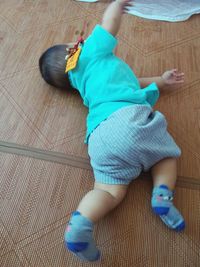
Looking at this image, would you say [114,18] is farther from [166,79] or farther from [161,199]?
[161,199]

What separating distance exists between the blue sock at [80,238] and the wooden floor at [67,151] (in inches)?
2.5

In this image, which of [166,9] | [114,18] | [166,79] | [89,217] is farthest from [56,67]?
[166,9]

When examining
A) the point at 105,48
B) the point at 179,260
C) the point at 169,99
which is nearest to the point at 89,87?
Result: the point at 105,48

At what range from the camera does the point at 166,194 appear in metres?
0.78

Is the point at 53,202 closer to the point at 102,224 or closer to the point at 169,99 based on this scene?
the point at 102,224

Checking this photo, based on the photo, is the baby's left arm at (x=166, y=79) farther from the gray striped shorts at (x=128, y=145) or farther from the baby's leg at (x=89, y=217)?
the baby's leg at (x=89, y=217)

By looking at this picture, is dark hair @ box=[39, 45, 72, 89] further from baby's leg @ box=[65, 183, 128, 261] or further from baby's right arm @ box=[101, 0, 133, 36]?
baby's leg @ box=[65, 183, 128, 261]

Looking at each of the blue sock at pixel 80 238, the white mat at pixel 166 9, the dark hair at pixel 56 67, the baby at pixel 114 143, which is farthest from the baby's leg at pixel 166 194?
the white mat at pixel 166 9

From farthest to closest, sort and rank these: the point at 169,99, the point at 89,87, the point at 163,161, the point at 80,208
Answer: the point at 169,99
the point at 89,87
the point at 163,161
the point at 80,208

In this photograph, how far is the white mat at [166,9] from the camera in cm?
140

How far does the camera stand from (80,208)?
2.39 feet

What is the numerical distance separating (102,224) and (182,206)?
0.22 metres

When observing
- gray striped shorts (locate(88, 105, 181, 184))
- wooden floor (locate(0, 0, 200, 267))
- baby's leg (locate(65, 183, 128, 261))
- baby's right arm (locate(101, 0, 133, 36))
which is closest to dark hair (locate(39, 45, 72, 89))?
wooden floor (locate(0, 0, 200, 267))

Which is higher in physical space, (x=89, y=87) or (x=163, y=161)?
(x=89, y=87)
